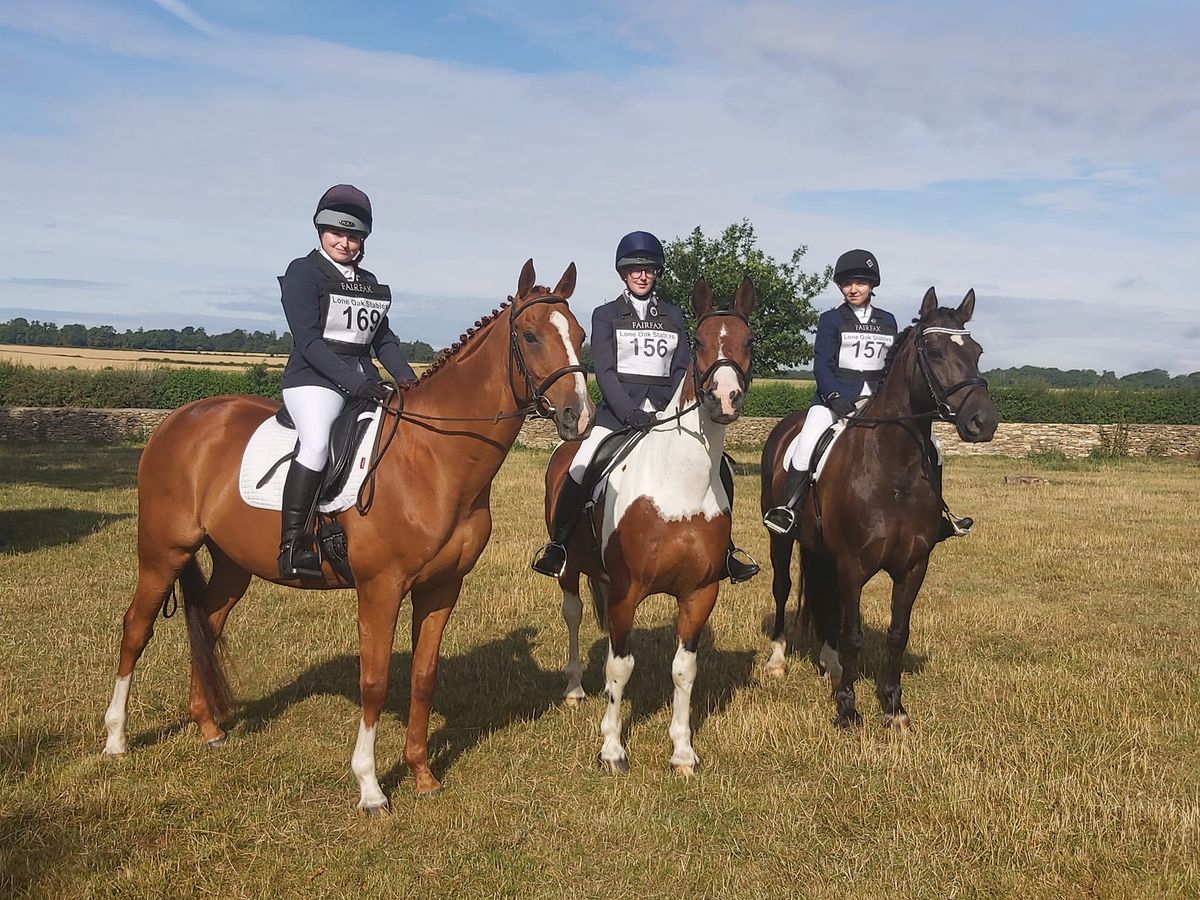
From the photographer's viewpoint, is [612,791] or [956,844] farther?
[612,791]

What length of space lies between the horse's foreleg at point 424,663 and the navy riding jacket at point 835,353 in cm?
379

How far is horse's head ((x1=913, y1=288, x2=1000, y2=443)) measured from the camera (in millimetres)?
5812

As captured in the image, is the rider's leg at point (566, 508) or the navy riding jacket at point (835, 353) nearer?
the rider's leg at point (566, 508)

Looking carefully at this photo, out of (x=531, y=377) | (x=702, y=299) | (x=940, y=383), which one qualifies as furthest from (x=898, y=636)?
A: (x=531, y=377)

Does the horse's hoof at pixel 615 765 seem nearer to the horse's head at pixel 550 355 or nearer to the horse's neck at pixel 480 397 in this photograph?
the horse's neck at pixel 480 397

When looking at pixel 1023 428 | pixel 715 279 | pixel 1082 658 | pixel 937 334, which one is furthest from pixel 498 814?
pixel 1023 428

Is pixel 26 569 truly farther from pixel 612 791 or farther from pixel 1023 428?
pixel 1023 428

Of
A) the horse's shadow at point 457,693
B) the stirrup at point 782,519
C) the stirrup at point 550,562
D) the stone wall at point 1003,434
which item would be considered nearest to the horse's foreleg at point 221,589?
the horse's shadow at point 457,693

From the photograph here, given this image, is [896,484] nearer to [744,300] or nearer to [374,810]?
[744,300]

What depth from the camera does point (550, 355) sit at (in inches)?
183

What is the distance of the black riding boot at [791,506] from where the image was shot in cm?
722

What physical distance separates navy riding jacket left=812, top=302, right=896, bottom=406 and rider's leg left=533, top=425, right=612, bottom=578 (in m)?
2.10

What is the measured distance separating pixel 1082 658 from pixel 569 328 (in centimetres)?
626

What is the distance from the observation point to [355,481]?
203 inches
